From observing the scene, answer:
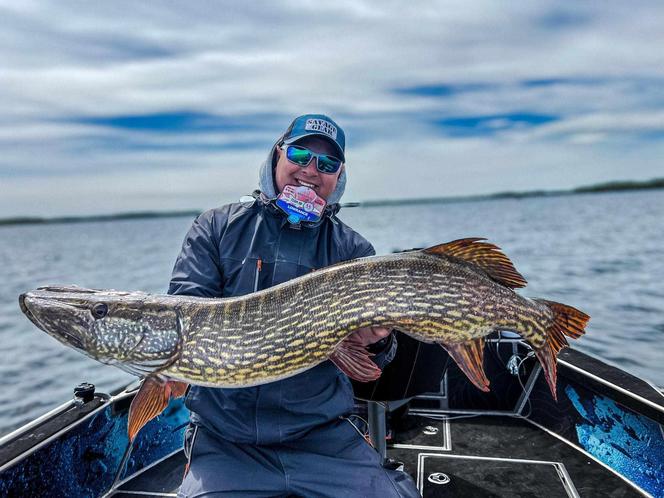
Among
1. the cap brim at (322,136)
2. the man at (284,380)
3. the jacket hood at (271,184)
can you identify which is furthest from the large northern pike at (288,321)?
the cap brim at (322,136)

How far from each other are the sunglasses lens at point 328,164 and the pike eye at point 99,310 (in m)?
1.43

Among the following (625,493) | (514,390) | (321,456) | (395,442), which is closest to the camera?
(321,456)

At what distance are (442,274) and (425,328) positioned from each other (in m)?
0.27

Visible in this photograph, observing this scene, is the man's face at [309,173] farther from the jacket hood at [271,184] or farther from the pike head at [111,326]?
the pike head at [111,326]

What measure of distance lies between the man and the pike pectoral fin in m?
0.07

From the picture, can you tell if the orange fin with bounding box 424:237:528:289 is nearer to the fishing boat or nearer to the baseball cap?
the fishing boat

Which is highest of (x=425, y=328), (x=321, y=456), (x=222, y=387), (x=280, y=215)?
(x=280, y=215)

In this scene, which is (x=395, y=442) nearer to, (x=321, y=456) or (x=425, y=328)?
(x=321, y=456)

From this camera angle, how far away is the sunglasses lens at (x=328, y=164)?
3.18 m

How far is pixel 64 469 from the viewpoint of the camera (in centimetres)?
313

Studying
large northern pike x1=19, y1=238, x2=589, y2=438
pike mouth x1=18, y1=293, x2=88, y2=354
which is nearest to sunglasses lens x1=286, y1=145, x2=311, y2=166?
large northern pike x1=19, y1=238, x2=589, y2=438

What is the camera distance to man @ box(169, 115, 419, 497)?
8.50ft

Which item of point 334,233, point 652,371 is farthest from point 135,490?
point 652,371

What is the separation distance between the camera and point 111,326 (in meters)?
2.53
